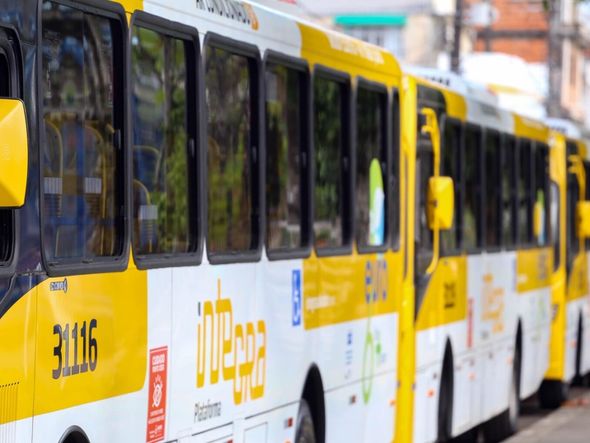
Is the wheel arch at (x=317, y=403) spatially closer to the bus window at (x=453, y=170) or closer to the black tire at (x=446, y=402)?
the black tire at (x=446, y=402)

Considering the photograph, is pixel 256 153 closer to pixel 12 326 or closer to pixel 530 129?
pixel 12 326

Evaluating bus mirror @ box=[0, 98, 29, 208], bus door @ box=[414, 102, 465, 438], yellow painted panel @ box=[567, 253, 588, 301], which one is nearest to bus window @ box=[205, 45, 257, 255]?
bus mirror @ box=[0, 98, 29, 208]

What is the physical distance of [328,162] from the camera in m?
11.4

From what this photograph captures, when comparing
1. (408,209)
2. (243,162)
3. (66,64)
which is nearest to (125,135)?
(66,64)

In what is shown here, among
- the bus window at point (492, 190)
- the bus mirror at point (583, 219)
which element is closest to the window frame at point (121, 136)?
the bus window at point (492, 190)

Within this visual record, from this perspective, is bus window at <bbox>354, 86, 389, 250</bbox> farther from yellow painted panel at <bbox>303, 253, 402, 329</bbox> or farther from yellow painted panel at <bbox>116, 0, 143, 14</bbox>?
yellow painted panel at <bbox>116, 0, 143, 14</bbox>

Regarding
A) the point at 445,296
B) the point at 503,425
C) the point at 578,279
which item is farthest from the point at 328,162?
the point at 578,279

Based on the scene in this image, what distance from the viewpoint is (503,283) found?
1766 centimetres

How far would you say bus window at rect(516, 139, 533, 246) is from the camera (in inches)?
752

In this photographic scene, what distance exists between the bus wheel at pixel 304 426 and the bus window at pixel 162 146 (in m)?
2.16

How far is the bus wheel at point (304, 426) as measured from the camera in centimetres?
1058

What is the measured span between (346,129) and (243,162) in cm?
234

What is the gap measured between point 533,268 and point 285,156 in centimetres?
966

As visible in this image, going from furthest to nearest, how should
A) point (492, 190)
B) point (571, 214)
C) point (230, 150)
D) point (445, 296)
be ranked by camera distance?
point (571, 214) → point (492, 190) → point (445, 296) → point (230, 150)
